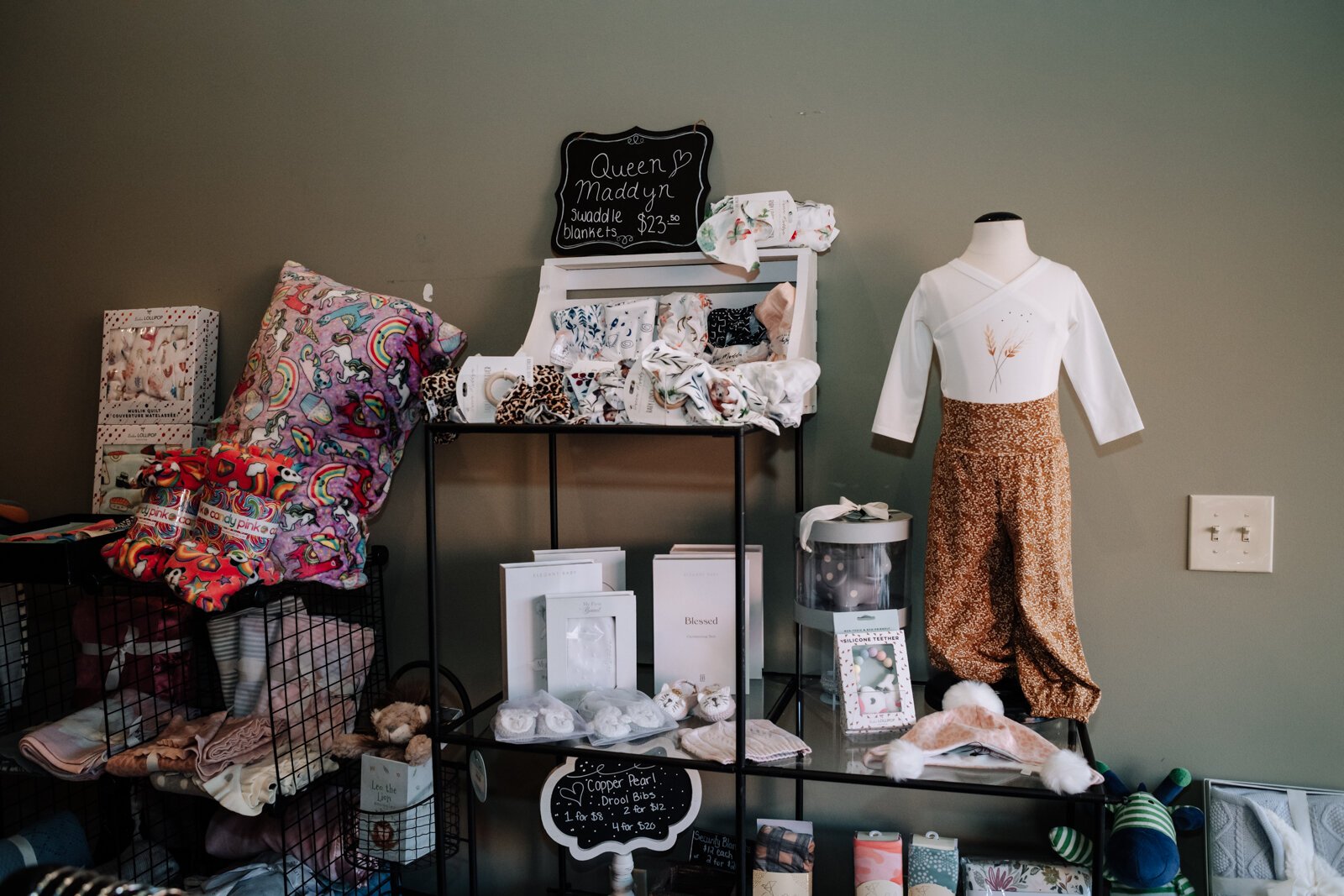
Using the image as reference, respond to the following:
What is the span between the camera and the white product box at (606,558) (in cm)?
172

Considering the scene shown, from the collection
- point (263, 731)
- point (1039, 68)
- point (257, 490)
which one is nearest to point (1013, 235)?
point (1039, 68)

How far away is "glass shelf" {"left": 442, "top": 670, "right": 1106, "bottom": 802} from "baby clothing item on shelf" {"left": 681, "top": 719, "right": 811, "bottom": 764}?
0.01m

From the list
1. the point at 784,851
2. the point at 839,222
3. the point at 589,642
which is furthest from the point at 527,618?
the point at 839,222

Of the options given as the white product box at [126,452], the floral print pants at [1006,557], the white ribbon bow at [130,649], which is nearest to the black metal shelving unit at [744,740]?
the floral print pants at [1006,557]

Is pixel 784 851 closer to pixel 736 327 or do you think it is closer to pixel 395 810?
pixel 395 810

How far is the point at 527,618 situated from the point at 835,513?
1.82 feet

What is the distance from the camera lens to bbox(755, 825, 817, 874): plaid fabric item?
1569mm

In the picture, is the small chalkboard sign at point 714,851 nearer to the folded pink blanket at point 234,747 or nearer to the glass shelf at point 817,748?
the glass shelf at point 817,748

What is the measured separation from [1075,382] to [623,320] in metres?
0.79

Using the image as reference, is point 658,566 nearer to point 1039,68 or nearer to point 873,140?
point 873,140

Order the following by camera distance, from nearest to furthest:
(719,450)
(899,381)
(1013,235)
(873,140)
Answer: (1013,235)
(899,381)
(873,140)
(719,450)

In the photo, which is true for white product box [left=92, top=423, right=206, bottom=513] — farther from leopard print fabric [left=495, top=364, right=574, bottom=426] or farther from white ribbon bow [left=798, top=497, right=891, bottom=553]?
white ribbon bow [left=798, top=497, right=891, bottom=553]

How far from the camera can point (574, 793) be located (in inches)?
64.6

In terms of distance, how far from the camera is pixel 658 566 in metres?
1.62
